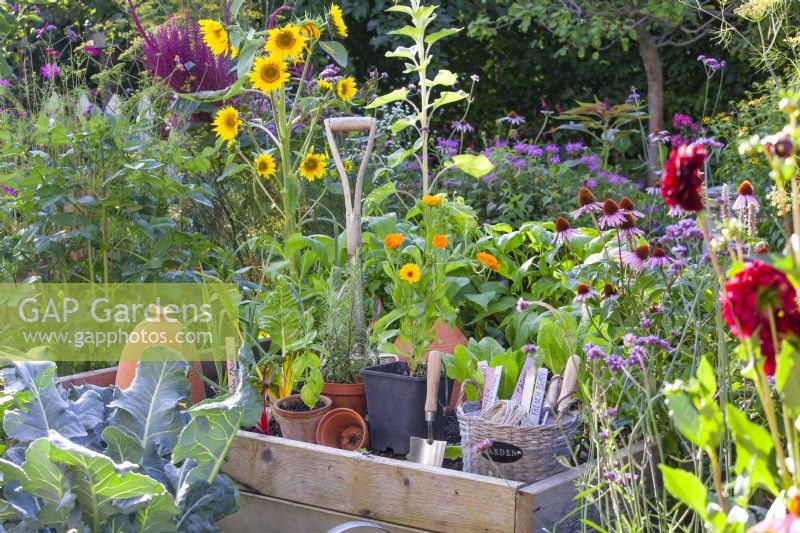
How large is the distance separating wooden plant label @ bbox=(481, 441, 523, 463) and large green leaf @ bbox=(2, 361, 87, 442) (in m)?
0.87

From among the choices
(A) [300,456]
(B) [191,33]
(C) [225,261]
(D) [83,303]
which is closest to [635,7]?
(B) [191,33]

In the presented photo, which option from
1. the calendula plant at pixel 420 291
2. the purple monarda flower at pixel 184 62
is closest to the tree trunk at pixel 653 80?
the purple monarda flower at pixel 184 62

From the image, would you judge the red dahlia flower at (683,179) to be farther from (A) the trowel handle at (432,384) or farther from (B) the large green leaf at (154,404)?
(B) the large green leaf at (154,404)

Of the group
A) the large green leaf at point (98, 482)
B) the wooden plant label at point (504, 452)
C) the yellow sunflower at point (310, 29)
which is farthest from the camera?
the yellow sunflower at point (310, 29)

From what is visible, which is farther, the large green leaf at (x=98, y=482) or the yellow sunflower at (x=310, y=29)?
the yellow sunflower at (x=310, y=29)

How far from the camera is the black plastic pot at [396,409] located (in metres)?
2.39

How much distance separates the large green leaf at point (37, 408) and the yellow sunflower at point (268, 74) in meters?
1.11

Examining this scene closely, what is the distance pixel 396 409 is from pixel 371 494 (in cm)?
31

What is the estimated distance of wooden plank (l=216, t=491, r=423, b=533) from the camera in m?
2.22

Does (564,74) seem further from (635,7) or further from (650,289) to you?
(650,289)

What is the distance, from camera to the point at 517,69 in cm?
796

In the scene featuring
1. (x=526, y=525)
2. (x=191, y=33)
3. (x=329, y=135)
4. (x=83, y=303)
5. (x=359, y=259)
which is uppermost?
(x=191, y=33)

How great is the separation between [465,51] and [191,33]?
3655 mm

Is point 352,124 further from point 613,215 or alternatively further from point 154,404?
point 154,404
